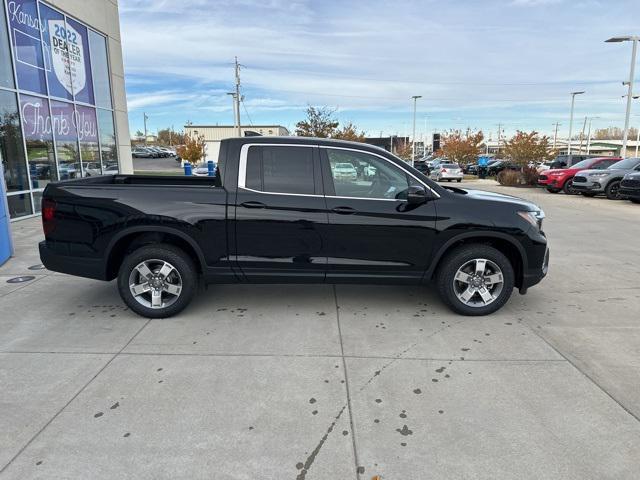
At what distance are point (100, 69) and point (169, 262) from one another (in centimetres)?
1290

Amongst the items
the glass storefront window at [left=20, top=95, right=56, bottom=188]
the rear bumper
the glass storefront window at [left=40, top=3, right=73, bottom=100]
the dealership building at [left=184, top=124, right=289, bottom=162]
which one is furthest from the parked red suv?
the dealership building at [left=184, top=124, right=289, bottom=162]

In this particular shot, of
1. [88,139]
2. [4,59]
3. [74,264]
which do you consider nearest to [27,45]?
[4,59]

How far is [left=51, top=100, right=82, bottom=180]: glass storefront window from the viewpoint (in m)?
12.0

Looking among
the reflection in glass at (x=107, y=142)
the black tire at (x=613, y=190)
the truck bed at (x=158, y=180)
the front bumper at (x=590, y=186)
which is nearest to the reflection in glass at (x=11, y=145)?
the reflection in glass at (x=107, y=142)

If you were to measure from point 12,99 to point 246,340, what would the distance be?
9990 mm

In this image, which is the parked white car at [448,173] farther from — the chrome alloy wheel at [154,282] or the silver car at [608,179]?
the chrome alloy wheel at [154,282]

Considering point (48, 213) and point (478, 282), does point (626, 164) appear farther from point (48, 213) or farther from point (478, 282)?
point (48, 213)

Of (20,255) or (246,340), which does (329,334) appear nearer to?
(246,340)

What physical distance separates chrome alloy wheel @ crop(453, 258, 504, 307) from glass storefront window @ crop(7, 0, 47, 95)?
11239mm

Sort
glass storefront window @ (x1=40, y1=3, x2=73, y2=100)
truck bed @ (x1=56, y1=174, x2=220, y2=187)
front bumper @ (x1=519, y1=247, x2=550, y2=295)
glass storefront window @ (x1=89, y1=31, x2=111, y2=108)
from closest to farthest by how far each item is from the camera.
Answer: front bumper @ (x1=519, y1=247, x2=550, y2=295), truck bed @ (x1=56, y1=174, x2=220, y2=187), glass storefront window @ (x1=40, y1=3, x2=73, y2=100), glass storefront window @ (x1=89, y1=31, x2=111, y2=108)

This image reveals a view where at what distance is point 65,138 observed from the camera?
12.4 meters

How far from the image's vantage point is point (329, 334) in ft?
13.6

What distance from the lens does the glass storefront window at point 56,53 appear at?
454 inches

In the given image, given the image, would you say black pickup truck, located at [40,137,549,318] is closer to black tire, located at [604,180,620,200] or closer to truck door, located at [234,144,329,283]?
truck door, located at [234,144,329,283]
